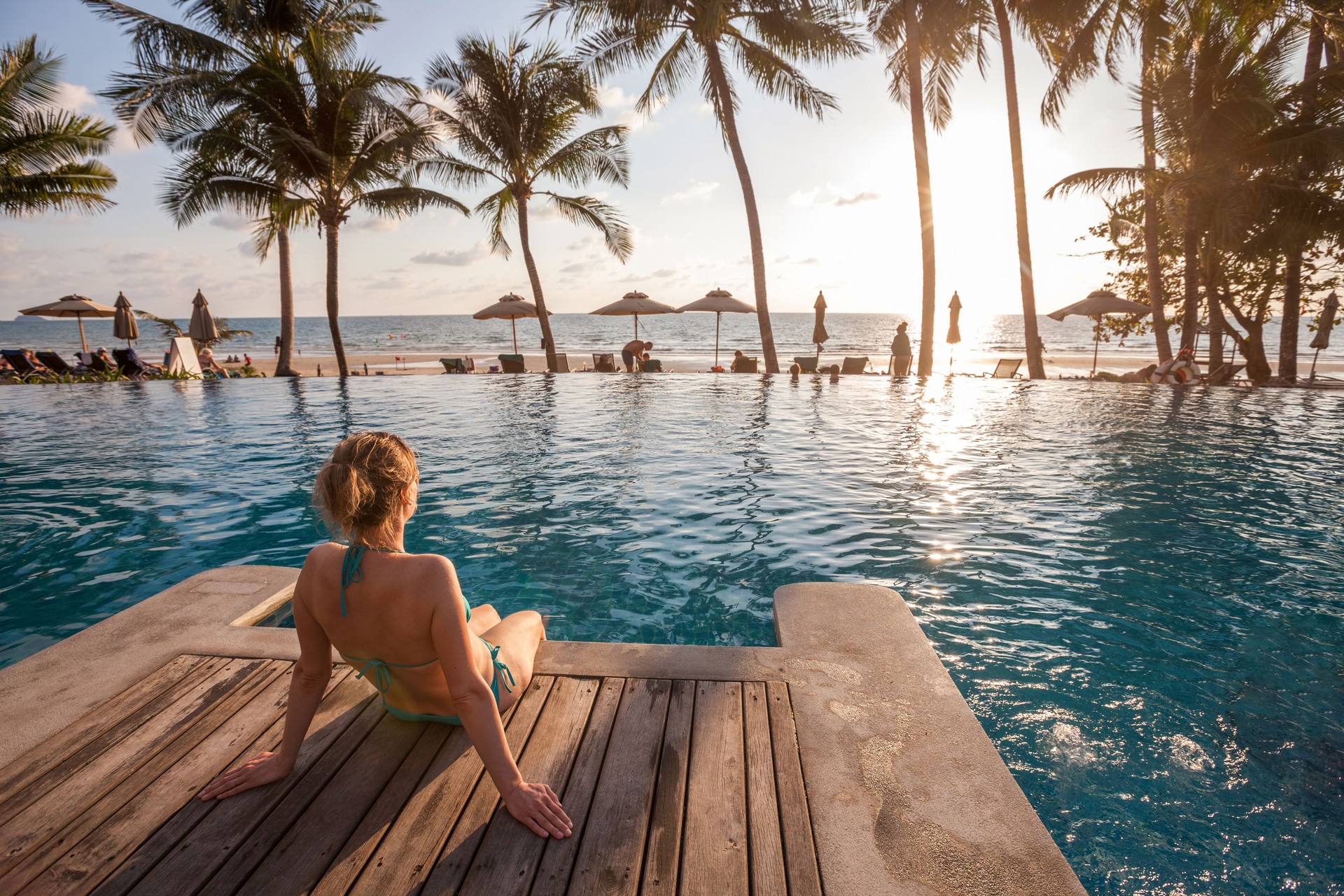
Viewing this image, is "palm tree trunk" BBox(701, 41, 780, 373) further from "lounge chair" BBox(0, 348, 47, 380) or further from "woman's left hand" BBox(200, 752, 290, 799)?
"lounge chair" BBox(0, 348, 47, 380)

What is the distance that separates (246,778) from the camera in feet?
6.90

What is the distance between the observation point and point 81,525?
20.8ft

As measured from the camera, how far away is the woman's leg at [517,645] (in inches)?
102

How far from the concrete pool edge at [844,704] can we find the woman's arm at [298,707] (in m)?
0.96

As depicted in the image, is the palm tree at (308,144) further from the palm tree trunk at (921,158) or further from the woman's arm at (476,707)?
the woman's arm at (476,707)

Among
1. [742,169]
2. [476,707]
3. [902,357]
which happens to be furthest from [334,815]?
[902,357]

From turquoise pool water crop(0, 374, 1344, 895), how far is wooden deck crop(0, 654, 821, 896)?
1601 mm

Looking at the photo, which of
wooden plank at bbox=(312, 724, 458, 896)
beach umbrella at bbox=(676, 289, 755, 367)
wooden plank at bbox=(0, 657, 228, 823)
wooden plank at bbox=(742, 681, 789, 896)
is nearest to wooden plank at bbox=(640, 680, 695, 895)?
wooden plank at bbox=(742, 681, 789, 896)

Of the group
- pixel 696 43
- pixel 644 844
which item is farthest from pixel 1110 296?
pixel 644 844

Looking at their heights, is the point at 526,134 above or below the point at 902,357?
above

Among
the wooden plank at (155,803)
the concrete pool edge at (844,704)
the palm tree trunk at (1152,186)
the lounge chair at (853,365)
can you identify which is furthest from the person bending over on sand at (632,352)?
the wooden plank at (155,803)

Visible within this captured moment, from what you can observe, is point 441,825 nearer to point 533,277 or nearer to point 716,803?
point 716,803

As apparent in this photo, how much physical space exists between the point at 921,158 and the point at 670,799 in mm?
19657

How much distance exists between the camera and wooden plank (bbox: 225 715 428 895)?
1.78 meters
